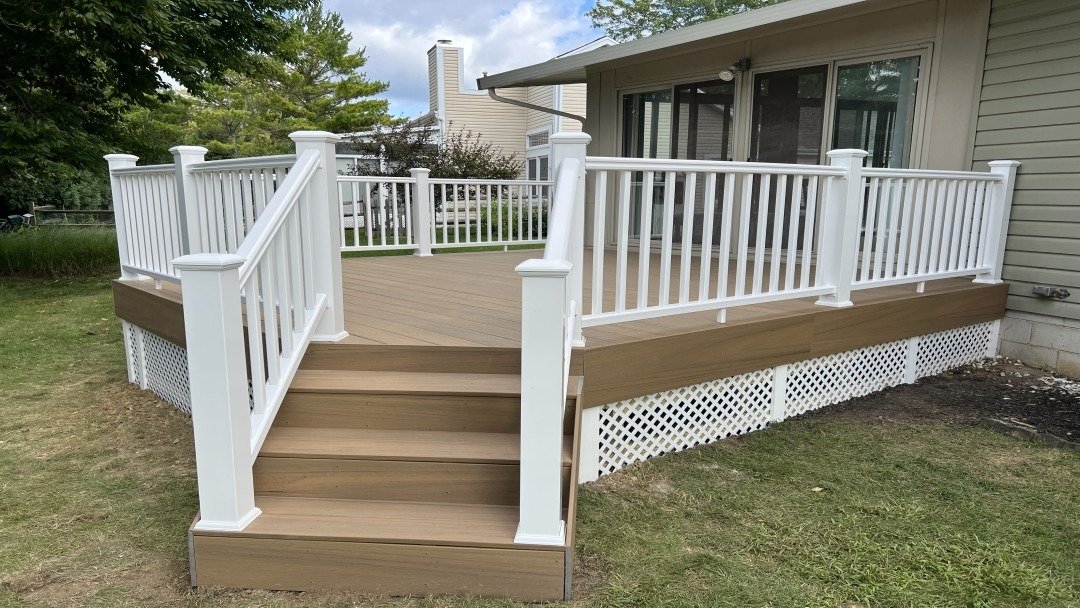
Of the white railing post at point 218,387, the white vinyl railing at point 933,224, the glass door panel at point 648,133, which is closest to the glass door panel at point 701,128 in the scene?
the glass door panel at point 648,133

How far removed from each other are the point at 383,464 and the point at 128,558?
3.15ft

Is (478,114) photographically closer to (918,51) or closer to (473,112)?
(473,112)

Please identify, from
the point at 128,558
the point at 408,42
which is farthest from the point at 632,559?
the point at 408,42

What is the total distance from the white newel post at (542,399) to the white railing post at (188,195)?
2.39m

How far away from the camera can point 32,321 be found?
684 centimetres

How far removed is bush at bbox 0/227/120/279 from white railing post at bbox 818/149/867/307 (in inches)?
393

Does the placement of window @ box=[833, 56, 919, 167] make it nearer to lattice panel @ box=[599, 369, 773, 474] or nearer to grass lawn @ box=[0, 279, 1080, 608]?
grass lawn @ box=[0, 279, 1080, 608]

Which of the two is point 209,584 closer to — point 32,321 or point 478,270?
point 478,270

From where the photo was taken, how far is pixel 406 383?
2760 millimetres

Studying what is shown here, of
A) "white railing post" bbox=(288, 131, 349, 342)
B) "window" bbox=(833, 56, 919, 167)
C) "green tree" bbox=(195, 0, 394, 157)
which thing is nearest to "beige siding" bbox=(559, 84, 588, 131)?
"green tree" bbox=(195, 0, 394, 157)

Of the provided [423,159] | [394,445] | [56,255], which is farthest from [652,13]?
[394,445]

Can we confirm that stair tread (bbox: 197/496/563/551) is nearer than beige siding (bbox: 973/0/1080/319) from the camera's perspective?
Yes

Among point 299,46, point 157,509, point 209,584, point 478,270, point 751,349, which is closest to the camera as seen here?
point 209,584

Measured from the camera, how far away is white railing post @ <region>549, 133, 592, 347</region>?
106 inches
